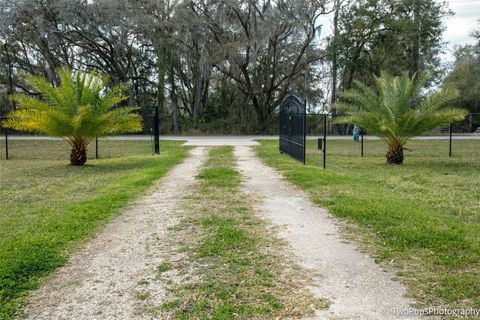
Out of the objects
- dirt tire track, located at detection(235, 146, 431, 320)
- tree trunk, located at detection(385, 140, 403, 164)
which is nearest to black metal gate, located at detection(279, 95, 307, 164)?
tree trunk, located at detection(385, 140, 403, 164)

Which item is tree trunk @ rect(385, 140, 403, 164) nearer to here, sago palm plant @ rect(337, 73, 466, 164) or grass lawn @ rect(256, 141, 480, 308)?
sago palm plant @ rect(337, 73, 466, 164)

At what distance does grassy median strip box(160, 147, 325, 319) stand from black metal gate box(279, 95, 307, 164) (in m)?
7.08

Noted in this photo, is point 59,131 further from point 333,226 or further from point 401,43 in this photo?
point 401,43

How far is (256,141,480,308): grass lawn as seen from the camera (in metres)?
3.76

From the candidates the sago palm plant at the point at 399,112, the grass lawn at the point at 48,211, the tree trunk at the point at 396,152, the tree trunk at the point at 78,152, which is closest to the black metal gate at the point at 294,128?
the sago palm plant at the point at 399,112

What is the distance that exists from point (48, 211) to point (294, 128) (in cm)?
953

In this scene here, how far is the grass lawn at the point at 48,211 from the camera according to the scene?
399 centimetres

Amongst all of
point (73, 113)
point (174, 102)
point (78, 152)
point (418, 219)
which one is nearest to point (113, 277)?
point (418, 219)

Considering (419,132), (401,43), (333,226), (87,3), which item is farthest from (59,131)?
(401,43)

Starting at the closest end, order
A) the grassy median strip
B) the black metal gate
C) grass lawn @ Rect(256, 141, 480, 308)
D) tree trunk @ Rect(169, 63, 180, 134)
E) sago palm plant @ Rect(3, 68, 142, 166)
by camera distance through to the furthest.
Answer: the grassy median strip, grass lawn @ Rect(256, 141, 480, 308), sago palm plant @ Rect(3, 68, 142, 166), the black metal gate, tree trunk @ Rect(169, 63, 180, 134)

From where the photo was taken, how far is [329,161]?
14.9m

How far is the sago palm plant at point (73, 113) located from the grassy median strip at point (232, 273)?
7733mm

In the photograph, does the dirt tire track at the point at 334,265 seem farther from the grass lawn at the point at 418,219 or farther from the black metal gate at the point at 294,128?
the black metal gate at the point at 294,128

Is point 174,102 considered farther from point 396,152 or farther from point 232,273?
point 232,273
